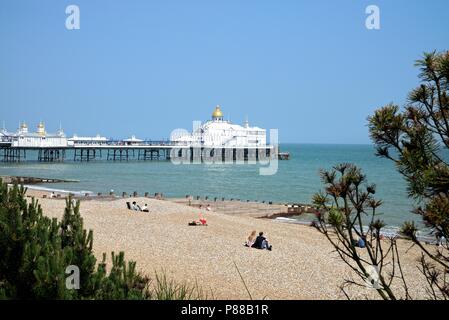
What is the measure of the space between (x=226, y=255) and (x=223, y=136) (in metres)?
72.6

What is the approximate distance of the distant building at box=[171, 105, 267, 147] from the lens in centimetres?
7956

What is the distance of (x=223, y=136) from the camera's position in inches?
3290

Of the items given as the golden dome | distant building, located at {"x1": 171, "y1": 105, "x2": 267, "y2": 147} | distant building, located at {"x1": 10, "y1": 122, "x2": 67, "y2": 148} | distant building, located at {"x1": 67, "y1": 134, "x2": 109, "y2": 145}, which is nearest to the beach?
distant building, located at {"x1": 10, "y1": 122, "x2": 67, "y2": 148}

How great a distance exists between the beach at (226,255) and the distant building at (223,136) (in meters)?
61.6

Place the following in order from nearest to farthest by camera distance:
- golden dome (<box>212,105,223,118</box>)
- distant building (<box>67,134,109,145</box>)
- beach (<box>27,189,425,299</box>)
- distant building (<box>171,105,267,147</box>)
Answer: beach (<box>27,189,425,299</box>) < distant building (<box>67,134,109,145</box>) < distant building (<box>171,105,267,147</box>) < golden dome (<box>212,105,223,118</box>)

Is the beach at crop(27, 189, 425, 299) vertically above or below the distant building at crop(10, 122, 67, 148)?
below

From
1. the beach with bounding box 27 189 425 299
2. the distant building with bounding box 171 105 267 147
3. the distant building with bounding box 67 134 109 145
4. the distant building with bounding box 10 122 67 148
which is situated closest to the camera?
the beach with bounding box 27 189 425 299

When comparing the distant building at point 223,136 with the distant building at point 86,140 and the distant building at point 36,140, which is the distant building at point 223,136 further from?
the distant building at point 36,140

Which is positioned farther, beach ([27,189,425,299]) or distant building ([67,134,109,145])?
distant building ([67,134,109,145])

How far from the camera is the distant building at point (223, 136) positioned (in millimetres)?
79562

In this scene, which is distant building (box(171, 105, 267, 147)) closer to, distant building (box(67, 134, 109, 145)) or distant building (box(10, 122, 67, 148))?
distant building (box(67, 134, 109, 145))

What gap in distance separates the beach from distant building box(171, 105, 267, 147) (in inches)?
2427

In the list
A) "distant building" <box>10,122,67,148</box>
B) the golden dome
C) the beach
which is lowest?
the beach

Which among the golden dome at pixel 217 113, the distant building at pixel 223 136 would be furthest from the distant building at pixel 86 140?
the golden dome at pixel 217 113
